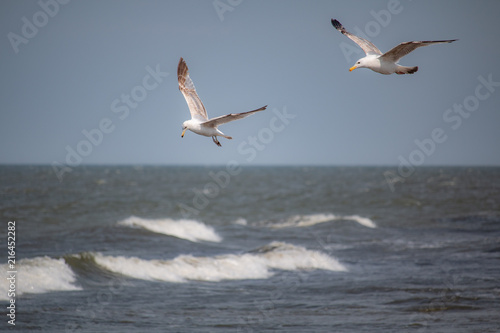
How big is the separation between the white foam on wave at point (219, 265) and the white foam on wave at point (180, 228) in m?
5.95

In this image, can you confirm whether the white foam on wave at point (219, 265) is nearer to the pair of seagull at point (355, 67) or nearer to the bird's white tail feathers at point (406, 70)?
the pair of seagull at point (355, 67)

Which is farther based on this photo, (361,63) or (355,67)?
(361,63)

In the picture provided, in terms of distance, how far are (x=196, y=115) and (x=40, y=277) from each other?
803 centimetres

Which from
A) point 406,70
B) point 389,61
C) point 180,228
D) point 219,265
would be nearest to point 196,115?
point 389,61

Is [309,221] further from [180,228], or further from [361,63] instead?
[361,63]

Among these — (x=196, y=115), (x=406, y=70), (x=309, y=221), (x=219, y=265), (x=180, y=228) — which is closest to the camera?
(x=406, y=70)

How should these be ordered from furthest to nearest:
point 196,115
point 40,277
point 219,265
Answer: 1. point 219,265
2. point 40,277
3. point 196,115

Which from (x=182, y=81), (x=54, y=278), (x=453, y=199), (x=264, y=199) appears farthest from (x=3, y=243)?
(x=453, y=199)

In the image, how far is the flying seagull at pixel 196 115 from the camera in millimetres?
7051

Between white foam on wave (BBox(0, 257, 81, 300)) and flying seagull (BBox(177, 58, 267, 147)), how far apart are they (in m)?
6.66

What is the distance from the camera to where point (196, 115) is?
320 inches

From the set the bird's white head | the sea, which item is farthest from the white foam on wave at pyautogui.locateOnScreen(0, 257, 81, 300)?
the bird's white head

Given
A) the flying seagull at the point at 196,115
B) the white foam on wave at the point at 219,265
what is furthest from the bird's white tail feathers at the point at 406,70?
the white foam on wave at the point at 219,265

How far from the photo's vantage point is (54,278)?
14.5m
